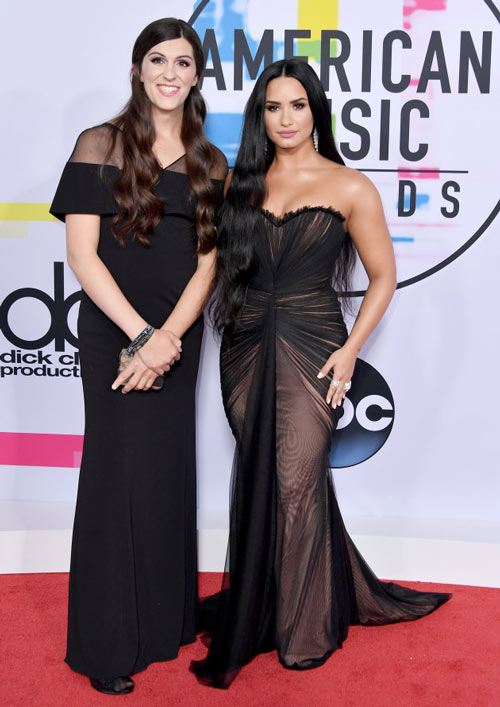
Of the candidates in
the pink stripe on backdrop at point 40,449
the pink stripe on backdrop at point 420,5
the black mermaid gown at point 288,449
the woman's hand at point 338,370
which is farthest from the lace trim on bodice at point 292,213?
the pink stripe on backdrop at point 40,449

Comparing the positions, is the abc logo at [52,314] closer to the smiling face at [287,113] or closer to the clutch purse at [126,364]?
the clutch purse at [126,364]

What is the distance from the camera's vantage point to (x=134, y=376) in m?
2.42

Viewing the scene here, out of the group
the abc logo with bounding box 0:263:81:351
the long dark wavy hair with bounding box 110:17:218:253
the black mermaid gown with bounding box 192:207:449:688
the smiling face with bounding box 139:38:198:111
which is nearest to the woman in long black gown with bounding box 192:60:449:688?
the black mermaid gown with bounding box 192:207:449:688

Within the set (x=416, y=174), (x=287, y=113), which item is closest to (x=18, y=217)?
(x=287, y=113)

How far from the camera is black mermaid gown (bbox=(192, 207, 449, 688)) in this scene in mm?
2600

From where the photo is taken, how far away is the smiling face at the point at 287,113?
8.41 feet

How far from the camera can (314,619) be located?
2645 mm

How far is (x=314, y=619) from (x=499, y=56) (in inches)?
97.1

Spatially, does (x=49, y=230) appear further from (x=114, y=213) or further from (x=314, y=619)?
(x=314, y=619)

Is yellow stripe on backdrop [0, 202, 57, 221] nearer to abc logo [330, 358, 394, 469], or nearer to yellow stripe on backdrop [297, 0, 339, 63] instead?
yellow stripe on backdrop [297, 0, 339, 63]

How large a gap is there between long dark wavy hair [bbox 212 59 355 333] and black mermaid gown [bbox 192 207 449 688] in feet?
0.16

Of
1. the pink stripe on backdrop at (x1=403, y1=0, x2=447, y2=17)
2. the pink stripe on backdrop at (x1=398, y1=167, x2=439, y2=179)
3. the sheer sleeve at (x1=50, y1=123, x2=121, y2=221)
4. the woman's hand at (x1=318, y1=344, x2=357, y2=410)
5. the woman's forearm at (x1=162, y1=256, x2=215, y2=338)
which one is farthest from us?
the pink stripe on backdrop at (x1=398, y1=167, x2=439, y2=179)

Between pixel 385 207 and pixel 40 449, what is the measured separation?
2.00 meters

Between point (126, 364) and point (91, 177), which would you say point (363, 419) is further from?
point (91, 177)
